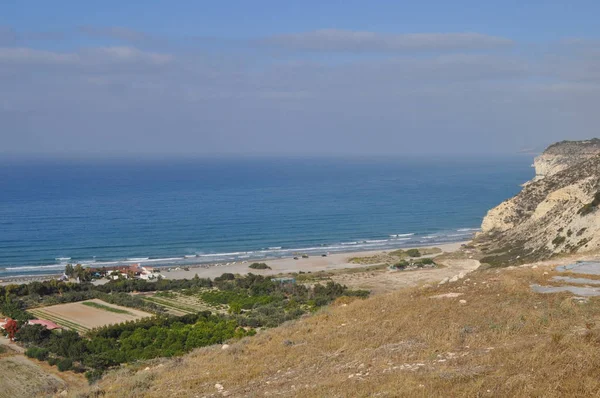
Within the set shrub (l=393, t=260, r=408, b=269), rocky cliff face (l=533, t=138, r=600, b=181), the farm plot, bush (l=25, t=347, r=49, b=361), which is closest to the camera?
bush (l=25, t=347, r=49, b=361)

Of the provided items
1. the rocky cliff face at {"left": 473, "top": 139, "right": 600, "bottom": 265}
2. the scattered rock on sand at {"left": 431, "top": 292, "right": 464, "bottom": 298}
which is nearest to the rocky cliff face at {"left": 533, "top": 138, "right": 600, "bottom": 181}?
the rocky cliff face at {"left": 473, "top": 139, "right": 600, "bottom": 265}

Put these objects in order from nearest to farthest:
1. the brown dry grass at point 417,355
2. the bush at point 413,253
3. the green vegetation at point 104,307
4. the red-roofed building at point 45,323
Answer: the brown dry grass at point 417,355
the red-roofed building at point 45,323
the green vegetation at point 104,307
the bush at point 413,253

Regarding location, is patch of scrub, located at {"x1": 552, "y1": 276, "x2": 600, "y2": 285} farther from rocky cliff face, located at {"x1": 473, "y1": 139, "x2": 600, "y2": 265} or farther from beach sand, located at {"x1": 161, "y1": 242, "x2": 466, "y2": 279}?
beach sand, located at {"x1": 161, "y1": 242, "x2": 466, "y2": 279}

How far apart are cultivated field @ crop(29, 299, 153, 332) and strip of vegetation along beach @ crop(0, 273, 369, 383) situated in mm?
122

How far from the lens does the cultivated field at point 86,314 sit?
107ft

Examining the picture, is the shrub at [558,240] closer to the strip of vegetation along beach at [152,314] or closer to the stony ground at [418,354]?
the strip of vegetation along beach at [152,314]

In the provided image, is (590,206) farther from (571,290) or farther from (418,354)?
(418,354)

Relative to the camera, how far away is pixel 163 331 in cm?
2762

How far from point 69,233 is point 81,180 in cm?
9627

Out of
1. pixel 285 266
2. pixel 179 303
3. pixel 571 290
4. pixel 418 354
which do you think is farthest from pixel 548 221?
pixel 418 354

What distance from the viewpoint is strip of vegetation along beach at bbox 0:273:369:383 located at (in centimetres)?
2441

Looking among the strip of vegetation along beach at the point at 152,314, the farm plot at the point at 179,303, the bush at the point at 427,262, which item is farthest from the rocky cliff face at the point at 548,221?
the farm plot at the point at 179,303

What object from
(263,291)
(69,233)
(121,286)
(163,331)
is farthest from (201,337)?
(69,233)

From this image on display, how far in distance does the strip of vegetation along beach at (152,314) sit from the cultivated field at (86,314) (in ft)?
0.40
